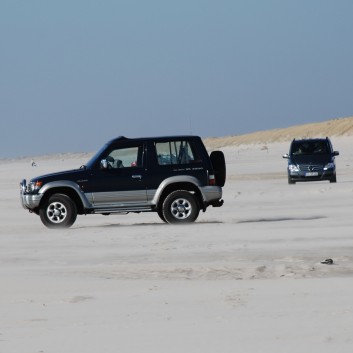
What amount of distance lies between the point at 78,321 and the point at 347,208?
16.1 m

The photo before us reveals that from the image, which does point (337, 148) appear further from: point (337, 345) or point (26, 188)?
point (337, 345)

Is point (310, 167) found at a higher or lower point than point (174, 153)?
lower

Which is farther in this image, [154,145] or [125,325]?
[154,145]

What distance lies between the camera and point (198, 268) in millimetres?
13680

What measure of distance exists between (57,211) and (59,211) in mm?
36

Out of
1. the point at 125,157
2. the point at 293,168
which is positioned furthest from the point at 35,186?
the point at 293,168

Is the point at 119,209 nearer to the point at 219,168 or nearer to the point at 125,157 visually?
the point at 125,157

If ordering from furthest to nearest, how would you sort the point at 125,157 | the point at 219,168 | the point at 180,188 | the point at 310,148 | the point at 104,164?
the point at 310,148 → the point at 219,168 → the point at 125,157 → the point at 180,188 → the point at 104,164

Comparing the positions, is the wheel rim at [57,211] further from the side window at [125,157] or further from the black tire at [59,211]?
the side window at [125,157]

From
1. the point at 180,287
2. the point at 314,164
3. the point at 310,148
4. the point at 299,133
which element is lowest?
the point at 180,287

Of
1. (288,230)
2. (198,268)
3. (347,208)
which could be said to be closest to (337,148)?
(347,208)

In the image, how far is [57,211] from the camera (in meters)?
22.0

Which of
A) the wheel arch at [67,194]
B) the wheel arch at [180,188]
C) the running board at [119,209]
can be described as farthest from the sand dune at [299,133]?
the wheel arch at [67,194]

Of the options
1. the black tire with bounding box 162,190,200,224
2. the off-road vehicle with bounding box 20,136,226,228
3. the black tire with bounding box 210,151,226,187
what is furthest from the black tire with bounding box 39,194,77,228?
the black tire with bounding box 210,151,226,187
